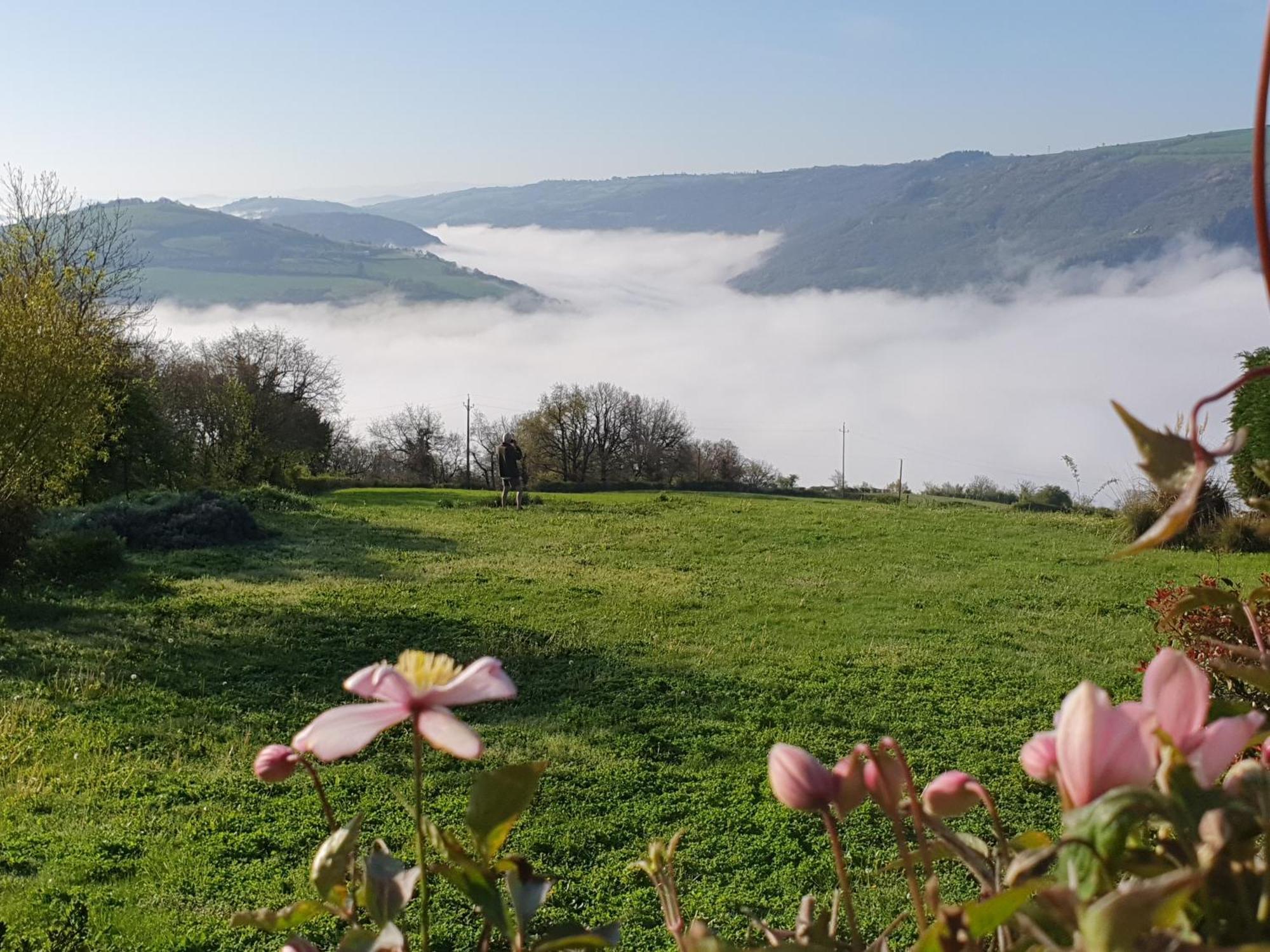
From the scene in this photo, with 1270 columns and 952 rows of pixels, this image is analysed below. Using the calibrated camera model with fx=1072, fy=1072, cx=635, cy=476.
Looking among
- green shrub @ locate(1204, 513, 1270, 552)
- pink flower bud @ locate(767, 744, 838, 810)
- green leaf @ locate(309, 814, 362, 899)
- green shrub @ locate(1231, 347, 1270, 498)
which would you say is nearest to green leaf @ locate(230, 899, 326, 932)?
green leaf @ locate(309, 814, 362, 899)

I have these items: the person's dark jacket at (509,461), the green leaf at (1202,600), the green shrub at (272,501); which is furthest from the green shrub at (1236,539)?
the green leaf at (1202,600)

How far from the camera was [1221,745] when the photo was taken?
1.44 feet

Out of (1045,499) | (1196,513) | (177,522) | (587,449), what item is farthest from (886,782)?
(587,449)

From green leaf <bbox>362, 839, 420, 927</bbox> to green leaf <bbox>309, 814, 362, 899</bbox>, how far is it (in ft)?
0.05

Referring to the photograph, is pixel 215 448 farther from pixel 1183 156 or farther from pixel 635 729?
pixel 1183 156

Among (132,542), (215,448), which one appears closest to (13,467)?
(132,542)

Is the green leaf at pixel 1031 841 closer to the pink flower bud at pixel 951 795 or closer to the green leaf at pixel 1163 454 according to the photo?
the pink flower bud at pixel 951 795

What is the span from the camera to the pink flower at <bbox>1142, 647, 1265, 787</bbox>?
1.44 ft

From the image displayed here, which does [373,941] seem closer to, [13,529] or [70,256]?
[13,529]

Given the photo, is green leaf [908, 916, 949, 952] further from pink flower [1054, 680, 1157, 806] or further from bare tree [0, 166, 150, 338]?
bare tree [0, 166, 150, 338]

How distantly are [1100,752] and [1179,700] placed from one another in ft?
0.16

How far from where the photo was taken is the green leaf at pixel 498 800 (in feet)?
1.86

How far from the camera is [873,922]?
3316 millimetres

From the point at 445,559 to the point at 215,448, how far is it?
16.4 m
